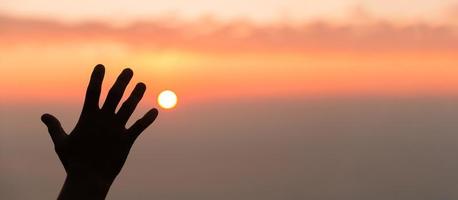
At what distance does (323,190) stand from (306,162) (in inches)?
615

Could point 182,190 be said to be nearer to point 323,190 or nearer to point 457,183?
point 323,190

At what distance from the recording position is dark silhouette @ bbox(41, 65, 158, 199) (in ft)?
4.91

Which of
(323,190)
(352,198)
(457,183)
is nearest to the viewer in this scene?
(457,183)

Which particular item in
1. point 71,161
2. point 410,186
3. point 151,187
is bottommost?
point 71,161

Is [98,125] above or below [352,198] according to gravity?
below

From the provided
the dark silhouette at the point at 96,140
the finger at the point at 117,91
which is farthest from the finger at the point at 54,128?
the finger at the point at 117,91

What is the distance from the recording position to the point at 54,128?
1.53 m

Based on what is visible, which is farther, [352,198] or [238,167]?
[238,167]

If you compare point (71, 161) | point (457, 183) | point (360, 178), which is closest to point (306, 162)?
point (360, 178)

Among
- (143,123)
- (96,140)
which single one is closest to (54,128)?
(96,140)

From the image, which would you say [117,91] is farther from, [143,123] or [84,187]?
[84,187]

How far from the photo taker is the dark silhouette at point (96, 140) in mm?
1497

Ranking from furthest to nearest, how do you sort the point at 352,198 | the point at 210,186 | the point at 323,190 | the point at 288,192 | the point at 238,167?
the point at 238,167 < the point at 210,186 < the point at 288,192 < the point at 323,190 < the point at 352,198

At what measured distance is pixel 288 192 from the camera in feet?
253
